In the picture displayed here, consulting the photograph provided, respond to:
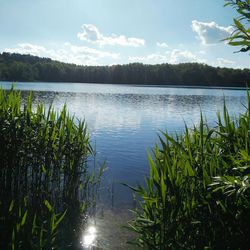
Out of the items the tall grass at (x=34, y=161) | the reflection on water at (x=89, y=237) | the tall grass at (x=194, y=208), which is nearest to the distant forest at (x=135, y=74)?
the tall grass at (x=34, y=161)

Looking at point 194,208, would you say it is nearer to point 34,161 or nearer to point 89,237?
point 89,237

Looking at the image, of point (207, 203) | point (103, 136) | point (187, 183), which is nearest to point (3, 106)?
point (187, 183)

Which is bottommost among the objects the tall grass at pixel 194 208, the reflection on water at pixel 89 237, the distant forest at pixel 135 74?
the reflection on water at pixel 89 237

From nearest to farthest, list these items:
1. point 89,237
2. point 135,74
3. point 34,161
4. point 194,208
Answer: point 194,208 < point 34,161 < point 89,237 < point 135,74

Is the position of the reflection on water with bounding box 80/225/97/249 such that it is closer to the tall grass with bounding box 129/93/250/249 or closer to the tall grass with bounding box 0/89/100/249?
the tall grass with bounding box 0/89/100/249

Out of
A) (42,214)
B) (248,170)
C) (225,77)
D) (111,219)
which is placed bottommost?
(111,219)

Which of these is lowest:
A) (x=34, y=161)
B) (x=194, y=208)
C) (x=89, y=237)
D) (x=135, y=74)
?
(x=89, y=237)

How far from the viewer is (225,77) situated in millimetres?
147500

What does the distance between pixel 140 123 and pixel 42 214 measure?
2303 centimetres

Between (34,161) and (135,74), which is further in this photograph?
(135,74)

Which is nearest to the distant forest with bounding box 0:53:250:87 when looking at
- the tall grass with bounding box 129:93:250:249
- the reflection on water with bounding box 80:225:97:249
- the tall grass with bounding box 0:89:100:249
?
the tall grass with bounding box 0:89:100:249

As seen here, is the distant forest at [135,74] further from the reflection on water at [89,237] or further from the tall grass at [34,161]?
the reflection on water at [89,237]

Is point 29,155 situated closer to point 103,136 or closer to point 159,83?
point 103,136

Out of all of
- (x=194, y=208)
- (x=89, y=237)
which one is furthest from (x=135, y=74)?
(x=194, y=208)
